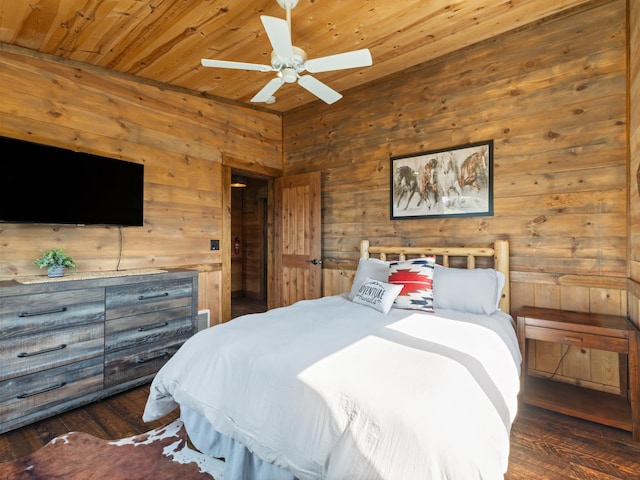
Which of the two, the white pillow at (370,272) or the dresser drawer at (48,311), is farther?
the white pillow at (370,272)

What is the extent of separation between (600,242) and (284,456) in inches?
105

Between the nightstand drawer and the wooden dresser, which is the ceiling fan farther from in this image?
the nightstand drawer

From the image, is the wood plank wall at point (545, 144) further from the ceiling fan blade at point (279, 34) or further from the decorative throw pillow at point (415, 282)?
the ceiling fan blade at point (279, 34)

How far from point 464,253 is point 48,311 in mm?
3234

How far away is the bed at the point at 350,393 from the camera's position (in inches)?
41.3

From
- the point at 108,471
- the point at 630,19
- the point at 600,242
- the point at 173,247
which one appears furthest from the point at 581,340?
the point at 173,247

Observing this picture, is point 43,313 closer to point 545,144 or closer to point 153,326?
point 153,326

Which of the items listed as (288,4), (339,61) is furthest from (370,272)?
(288,4)

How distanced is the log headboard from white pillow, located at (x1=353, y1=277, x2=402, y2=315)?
2.59 ft

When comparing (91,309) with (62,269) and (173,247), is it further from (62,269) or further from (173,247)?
(173,247)

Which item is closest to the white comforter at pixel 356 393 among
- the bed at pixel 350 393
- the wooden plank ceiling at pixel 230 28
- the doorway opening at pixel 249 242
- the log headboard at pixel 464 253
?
the bed at pixel 350 393

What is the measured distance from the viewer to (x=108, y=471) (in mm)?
1729

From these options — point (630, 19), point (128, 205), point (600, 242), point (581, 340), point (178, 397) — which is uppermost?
point (630, 19)

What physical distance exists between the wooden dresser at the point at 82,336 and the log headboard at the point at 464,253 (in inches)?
75.5
